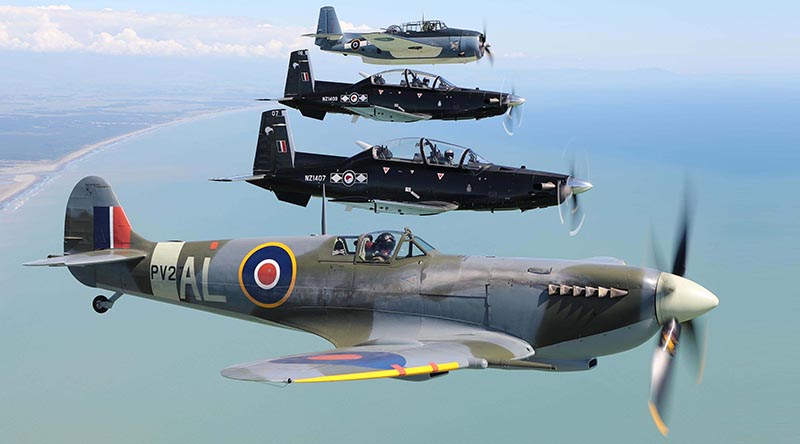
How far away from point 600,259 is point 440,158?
26.0 ft

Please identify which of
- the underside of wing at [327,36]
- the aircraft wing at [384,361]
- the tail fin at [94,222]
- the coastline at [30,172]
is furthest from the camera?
the coastline at [30,172]

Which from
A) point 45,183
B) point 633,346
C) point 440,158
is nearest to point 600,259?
point 633,346

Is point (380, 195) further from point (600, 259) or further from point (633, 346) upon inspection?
point (633, 346)

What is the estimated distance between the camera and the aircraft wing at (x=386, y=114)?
28.4 meters

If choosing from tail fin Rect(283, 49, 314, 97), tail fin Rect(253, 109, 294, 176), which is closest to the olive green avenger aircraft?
tail fin Rect(253, 109, 294, 176)

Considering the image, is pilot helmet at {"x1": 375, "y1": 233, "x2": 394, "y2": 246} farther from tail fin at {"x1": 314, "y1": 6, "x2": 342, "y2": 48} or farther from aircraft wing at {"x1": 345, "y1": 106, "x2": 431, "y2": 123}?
tail fin at {"x1": 314, "y1": 6, "x2": 342, "y2": 48}

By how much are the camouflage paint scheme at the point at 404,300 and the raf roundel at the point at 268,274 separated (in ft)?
0.07

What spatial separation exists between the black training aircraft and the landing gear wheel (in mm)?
5716

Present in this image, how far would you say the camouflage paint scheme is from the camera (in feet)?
38.9

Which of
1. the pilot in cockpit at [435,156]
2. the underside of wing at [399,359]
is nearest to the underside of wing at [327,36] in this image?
the pilot in cockpit at [435,156]

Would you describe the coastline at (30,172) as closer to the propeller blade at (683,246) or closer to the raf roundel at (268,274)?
the raf roundel at (268,274)

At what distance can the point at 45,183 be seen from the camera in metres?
94.8

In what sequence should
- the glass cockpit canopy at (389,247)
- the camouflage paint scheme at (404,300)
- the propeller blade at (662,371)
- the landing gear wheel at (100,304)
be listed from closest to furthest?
the propeller blade at (662,371), the camouflage paint scheme at (404,300), the glass cockpit canopy at (389,247), the landing gear wheel at (100,304)

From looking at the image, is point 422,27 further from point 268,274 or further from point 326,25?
point 268,274
